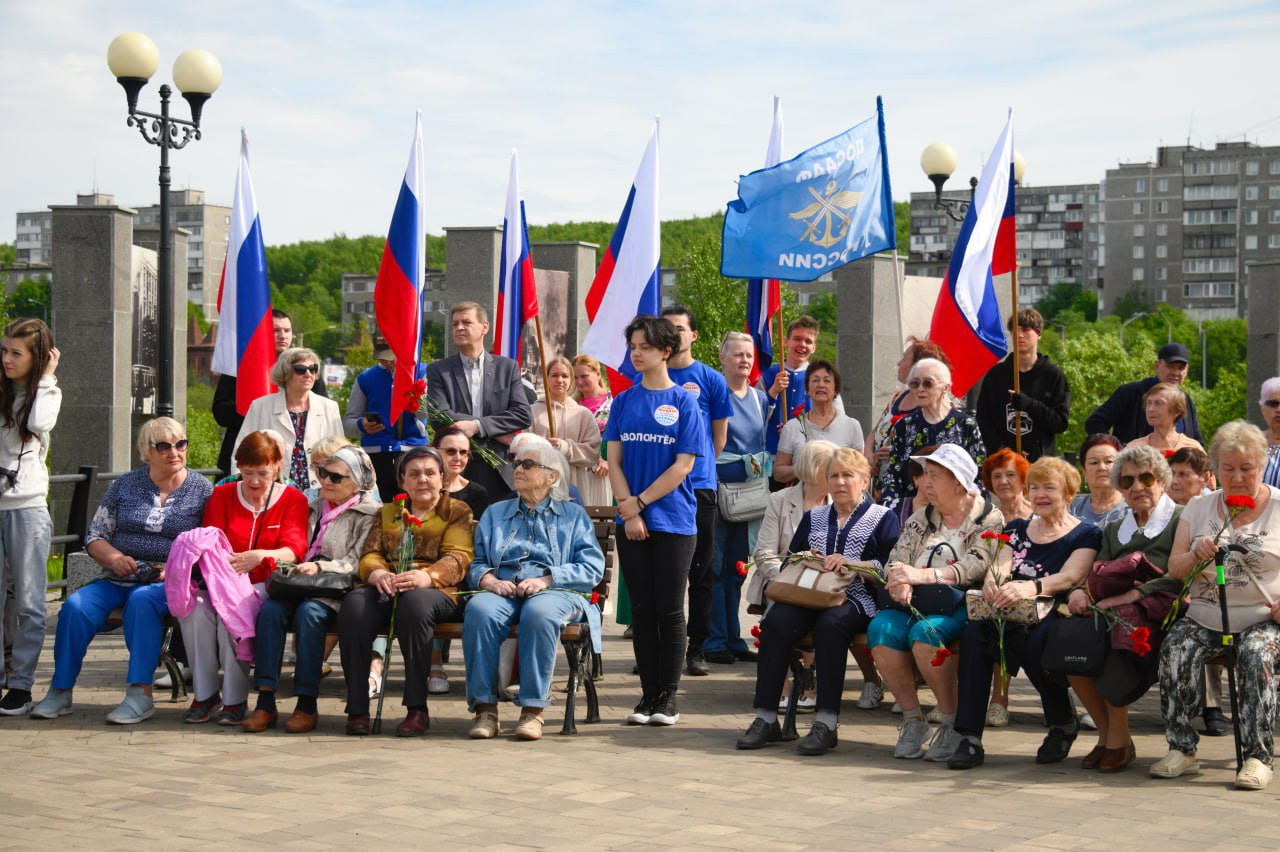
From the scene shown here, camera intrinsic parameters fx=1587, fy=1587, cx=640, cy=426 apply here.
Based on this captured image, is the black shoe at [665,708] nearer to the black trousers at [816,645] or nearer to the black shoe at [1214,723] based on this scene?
the black trousers at [816,645]

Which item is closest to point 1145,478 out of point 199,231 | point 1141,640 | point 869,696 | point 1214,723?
point 1141,640

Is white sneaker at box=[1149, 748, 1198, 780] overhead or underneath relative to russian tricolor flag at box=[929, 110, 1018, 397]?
underneath

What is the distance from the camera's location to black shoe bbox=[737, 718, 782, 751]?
7695 millimetres

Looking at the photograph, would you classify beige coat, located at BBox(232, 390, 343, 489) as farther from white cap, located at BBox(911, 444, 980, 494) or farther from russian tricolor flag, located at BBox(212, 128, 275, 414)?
white cap, located at BBox(911, 444, 980, 494)

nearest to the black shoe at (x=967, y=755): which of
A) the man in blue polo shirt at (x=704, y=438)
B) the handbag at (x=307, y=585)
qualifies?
the man in blue polo shirt at (x=704, y=438)

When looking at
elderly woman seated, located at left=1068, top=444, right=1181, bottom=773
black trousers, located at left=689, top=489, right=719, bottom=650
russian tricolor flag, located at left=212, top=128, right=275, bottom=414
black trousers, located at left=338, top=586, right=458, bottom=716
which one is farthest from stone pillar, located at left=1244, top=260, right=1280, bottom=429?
black trousers, located at left=338, top=586, right=458, bottom=716

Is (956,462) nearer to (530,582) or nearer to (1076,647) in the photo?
(1076,647)

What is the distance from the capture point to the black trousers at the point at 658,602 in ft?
27.2

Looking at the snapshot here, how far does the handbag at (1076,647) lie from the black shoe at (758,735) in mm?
1352

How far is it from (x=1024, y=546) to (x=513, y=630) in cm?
261

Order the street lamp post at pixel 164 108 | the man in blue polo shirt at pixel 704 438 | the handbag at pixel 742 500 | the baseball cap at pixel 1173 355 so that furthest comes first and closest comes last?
the street lamp post at pixel 164 108
the handbag at pixel 742 500
the baseball cap at pixel 1173 355
the man in blue polo shirt at pixel 704 438

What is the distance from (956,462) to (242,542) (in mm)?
3855

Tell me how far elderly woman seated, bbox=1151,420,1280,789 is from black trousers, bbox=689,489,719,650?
123 inches

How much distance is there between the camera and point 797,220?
10422mm
